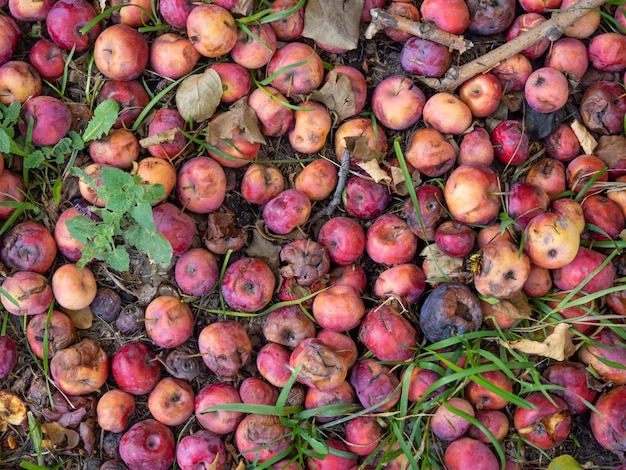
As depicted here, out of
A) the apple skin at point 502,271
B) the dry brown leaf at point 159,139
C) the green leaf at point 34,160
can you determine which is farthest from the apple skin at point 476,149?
the green leaf at point 34,160

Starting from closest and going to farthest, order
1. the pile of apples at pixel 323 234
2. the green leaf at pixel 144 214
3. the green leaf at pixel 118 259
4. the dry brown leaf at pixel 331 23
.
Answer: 1. the green leaf at pixel 144 214
2. the green leaf at pixel 118 259
3. the pile of apples at pixel 323 234
4. the dry brown leaf at pixel 331 23

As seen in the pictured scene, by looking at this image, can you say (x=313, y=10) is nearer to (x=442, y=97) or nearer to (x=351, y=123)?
(x=351, y=123)

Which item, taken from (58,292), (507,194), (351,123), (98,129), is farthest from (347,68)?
(58,292)

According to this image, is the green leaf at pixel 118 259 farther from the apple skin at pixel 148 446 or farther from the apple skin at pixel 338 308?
the apple skin at pixel 338 308

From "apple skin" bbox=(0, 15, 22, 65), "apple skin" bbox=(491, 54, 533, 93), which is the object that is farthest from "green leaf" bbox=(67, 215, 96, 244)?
"apple skin" bbox=(491, 54, 533, 93)

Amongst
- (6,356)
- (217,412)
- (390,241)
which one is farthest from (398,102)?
(6,356)

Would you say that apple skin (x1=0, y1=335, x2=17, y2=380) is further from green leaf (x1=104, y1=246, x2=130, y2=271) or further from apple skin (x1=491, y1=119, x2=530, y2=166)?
apple skin (x1=491, y1=119, x2=530, y2=166)

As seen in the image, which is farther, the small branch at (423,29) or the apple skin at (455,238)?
the small branch at (423,29)
